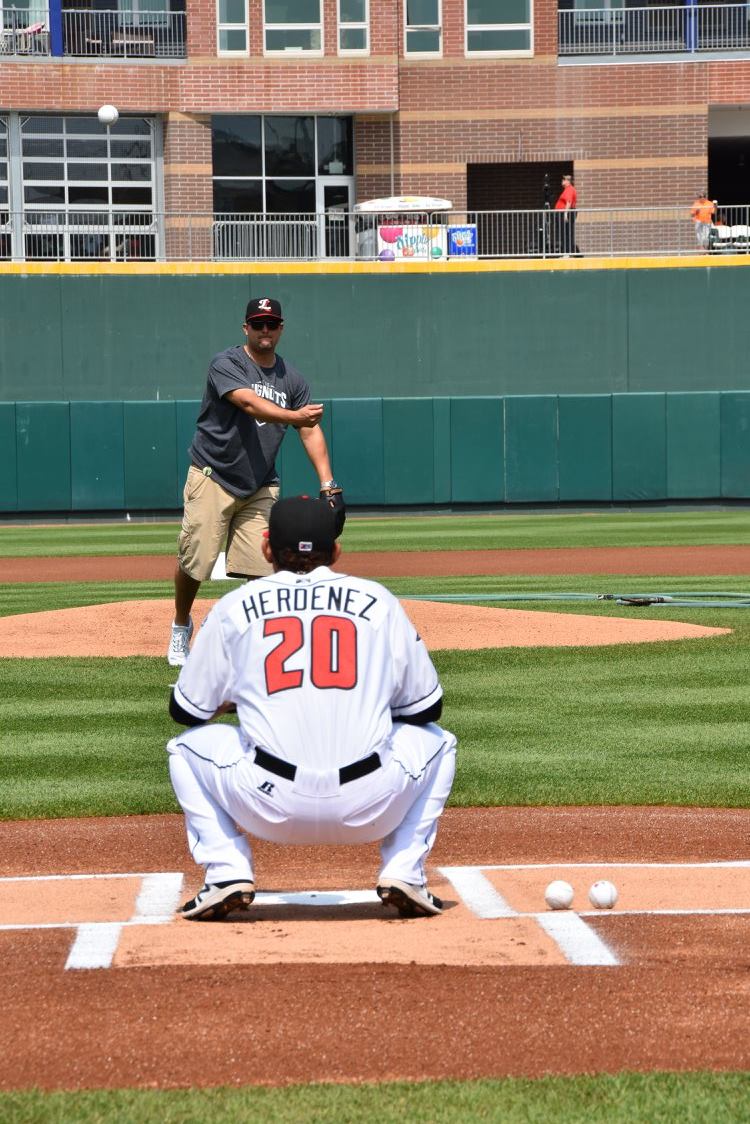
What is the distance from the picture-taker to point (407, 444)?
30.0 metres

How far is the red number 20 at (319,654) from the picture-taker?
4.80m

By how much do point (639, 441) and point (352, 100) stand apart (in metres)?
10.6

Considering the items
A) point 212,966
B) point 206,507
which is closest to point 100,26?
point 206,507

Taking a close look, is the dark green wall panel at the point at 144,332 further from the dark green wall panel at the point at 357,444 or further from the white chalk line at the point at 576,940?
the white chalk line at the point at 576,940

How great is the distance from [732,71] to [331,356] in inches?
467

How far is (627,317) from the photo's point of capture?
31.7 meters

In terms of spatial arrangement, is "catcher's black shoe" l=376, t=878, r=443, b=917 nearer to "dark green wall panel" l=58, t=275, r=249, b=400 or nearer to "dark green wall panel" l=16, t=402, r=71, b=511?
"dark green wall panel" l=16, t=402, r=71, b=511

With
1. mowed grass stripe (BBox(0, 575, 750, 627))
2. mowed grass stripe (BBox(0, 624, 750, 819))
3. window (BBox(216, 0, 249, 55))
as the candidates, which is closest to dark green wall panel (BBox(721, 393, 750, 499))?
mowed grass stripe (BBox(0, 575, 750, 627))

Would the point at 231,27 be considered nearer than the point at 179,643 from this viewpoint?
No

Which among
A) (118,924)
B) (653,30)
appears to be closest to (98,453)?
(653,30)

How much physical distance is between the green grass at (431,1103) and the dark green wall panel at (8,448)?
2640 cm

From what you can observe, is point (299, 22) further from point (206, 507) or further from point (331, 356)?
point (206, 507)

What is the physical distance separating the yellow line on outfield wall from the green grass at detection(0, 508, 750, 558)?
4794 mm

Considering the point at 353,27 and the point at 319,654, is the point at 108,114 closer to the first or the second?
the point at 353,27
